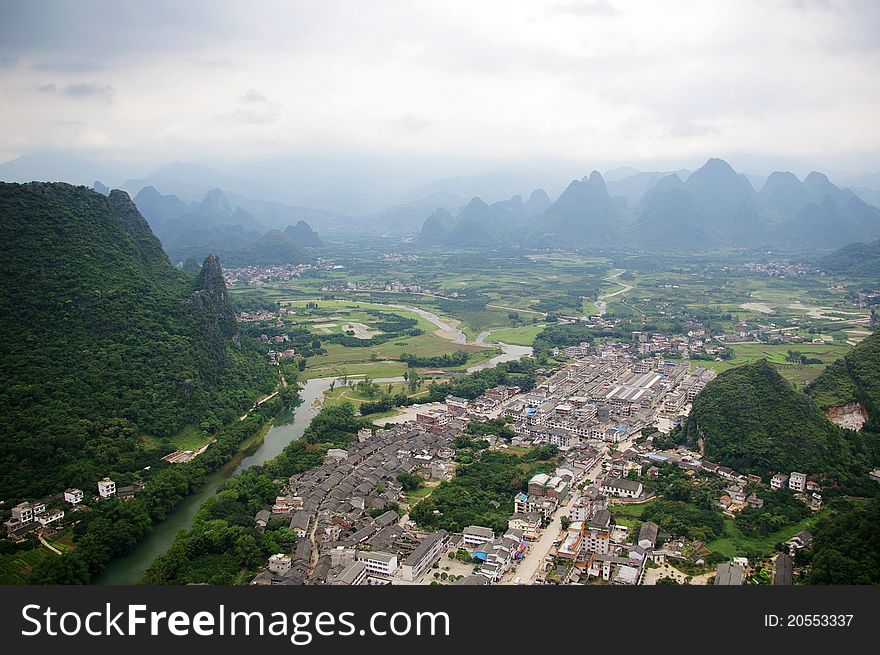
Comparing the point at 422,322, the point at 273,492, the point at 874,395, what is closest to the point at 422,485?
the point at 273,492

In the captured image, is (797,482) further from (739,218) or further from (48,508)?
(739,218)

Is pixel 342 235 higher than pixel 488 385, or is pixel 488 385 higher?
pixel 342 235

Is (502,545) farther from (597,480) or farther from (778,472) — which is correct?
(778,472)

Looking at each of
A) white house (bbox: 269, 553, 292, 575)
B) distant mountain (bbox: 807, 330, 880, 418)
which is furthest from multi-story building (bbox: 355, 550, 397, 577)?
distant mountain (bbox: 807, 330, 880, 418)

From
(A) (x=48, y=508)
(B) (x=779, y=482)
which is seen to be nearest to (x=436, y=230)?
(B) (x=779, y=482)

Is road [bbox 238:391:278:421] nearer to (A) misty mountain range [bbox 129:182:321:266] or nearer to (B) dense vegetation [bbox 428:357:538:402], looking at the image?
(B) dense vegetation [bbox 428:357:538:402]

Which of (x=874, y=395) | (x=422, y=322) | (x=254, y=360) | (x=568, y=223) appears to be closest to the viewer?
(x=874, y=395)
